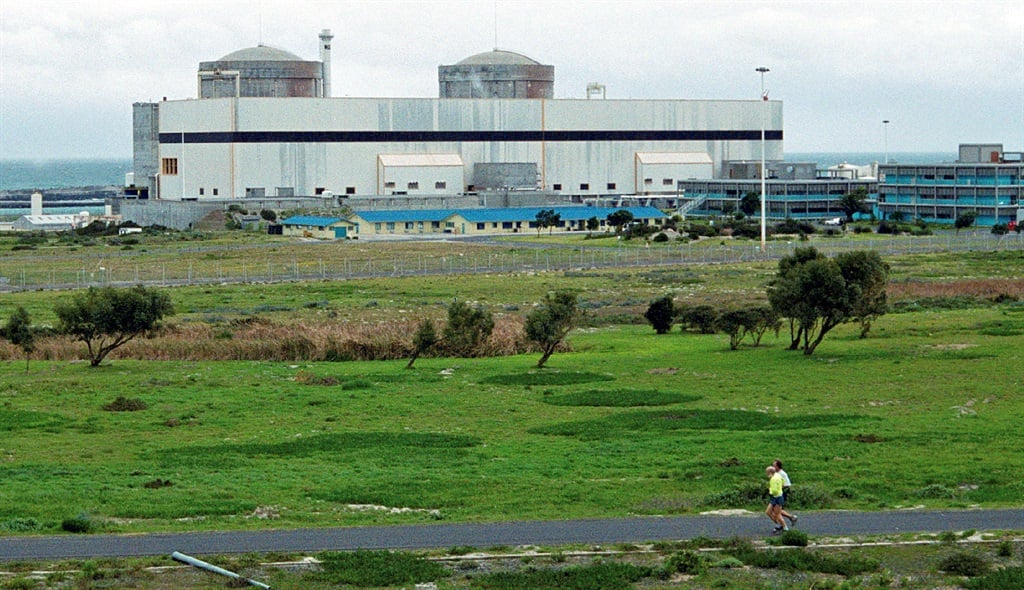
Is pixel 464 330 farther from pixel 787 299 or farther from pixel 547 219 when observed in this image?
pixel 547 219

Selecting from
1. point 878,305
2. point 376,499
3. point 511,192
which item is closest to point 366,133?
point 511,192

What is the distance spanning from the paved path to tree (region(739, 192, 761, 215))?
4154 inches

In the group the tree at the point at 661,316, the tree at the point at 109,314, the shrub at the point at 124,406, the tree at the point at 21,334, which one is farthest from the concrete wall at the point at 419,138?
the shrub at the point at 124,406

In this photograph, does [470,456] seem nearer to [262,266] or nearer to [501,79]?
[262,266]

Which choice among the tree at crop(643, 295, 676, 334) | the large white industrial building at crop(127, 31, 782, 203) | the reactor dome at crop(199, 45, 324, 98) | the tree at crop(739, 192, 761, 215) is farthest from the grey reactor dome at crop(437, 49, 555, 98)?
the tree at crop(643, 295, 676, 334)

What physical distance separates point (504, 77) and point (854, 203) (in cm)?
3480

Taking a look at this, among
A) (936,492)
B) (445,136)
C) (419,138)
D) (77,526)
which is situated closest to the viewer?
(77,526)

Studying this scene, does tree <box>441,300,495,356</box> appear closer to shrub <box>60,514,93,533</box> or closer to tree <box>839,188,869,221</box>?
shrub <box>60,514,93,533</box>

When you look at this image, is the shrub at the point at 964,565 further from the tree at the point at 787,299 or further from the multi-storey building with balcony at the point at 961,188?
the multi-storey building with balcony at the point at 961,188

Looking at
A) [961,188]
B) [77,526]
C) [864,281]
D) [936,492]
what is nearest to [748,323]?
[864,281]

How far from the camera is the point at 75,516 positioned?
2320 cm

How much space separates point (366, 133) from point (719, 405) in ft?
326

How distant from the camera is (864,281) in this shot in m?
45.0

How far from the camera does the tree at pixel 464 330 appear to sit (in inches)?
1785
